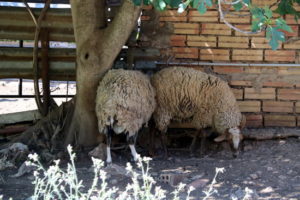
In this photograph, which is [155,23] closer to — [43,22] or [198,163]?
[43,22]

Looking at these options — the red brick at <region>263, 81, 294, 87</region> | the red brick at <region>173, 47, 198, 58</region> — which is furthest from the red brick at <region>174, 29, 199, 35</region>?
the red brick at <region>263, 81, 294, 87</region>

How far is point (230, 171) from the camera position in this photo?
5660 mm

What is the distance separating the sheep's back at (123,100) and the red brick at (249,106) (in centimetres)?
172

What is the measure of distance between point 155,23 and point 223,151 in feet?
6.86

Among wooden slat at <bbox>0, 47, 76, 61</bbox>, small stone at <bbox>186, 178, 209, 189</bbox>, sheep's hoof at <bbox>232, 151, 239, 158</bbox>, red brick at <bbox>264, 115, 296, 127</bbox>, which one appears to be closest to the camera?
small stone at <bbox>186, 178, 209, 189</bbox>

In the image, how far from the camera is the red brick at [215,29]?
7020mm

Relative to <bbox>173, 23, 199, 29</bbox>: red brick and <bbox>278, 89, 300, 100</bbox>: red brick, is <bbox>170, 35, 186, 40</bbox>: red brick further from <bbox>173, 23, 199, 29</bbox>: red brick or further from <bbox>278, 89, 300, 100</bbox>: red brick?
<bbox>278, 89, 300, 100</bbox>: red brick

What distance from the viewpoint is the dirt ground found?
4.88 m

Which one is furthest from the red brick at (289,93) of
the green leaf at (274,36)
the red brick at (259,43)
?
the green leaf at (274,36)

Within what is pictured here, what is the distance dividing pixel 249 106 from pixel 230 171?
1.72m

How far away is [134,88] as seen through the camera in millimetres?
5902

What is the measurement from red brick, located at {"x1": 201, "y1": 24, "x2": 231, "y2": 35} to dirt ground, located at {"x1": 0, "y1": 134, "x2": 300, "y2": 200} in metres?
1.65

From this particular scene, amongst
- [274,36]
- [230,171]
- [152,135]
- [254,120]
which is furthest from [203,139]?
[274,36]

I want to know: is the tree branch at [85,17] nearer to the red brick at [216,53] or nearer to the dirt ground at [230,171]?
the dirt ground at [230,171]
